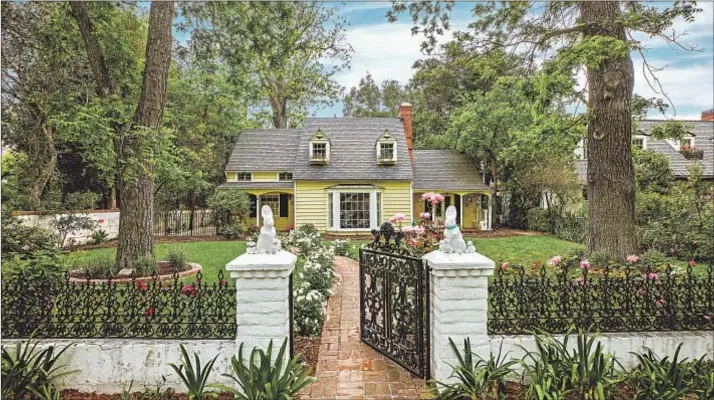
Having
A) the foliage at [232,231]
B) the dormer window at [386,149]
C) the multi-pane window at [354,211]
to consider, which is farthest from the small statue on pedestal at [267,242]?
the dormer window at [386,149]

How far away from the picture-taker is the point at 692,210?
412 inches

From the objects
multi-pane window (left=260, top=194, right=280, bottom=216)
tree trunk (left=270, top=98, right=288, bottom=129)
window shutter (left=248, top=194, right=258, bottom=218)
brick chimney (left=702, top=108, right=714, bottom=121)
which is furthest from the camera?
tree trunk (left=270, top=98, right=288, bottom=129)

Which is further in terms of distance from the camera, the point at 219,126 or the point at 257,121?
the point at 257,121

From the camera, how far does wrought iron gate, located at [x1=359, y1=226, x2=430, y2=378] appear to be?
3670mm

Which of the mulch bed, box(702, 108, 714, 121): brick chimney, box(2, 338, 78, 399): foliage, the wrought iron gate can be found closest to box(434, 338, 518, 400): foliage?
the wrought iron gate

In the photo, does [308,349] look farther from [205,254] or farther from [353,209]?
[353,209]

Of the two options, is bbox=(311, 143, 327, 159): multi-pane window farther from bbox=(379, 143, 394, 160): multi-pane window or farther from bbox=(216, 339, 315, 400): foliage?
bbox=(216, 339, 315, 400): foliage

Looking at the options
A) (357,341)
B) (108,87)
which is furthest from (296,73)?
(357,341)

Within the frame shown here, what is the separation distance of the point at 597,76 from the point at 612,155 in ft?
5.12

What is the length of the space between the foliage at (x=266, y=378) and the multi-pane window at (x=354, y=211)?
1440cm

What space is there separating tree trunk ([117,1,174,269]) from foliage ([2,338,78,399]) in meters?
4.60

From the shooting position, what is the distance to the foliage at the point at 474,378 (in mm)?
3176

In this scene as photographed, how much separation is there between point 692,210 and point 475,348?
35.5 feet

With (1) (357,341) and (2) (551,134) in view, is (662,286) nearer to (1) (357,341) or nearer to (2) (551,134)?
(1) (357,341)
